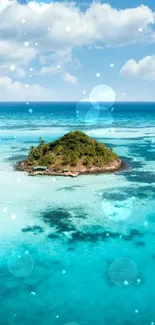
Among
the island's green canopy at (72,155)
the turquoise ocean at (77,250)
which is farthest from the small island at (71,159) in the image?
the turquoise ocean at (77,250)

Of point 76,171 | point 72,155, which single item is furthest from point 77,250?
point 72,155

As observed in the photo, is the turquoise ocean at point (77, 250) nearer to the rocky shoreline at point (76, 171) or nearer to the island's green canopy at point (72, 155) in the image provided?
the rocky shoreline at point (76, 171)

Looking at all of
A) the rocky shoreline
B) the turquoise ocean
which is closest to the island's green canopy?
the rocky shoreline

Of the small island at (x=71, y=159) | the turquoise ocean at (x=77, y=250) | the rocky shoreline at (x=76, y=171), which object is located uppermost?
the small island at (x=71, y=159)

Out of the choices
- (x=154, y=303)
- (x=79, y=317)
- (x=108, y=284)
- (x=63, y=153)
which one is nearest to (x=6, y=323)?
(x=79, y=317)

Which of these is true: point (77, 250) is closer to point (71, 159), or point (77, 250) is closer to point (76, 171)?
point (76, 171)

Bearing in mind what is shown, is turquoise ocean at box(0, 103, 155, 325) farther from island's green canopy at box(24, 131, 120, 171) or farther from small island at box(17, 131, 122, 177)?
island's green canopy at box(24, 131, 120, 171)

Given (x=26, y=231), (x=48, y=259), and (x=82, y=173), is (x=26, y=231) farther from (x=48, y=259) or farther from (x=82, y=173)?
(x=82, y=173)
